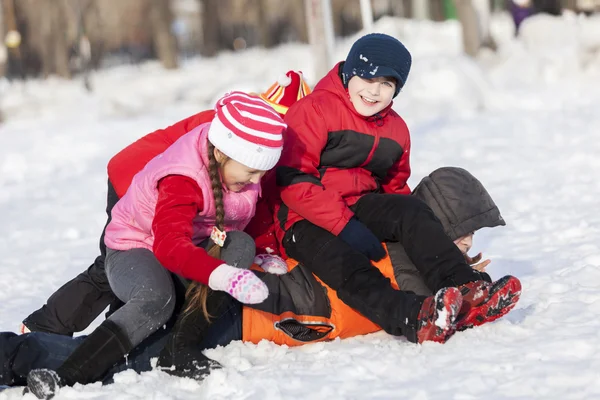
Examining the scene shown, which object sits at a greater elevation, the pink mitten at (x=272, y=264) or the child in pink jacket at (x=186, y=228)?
the child in pink jacket at (x=186, y=228)

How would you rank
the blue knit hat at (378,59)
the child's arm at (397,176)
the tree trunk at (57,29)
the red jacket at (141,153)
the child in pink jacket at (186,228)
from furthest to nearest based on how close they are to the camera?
1. the tree trunk at (57,29)
2. the child's arm at (397,176)
3. the red jacket at (141,153)
4. the blue knit hat at (378,59)
5. the child in pink jacket at (186,228)

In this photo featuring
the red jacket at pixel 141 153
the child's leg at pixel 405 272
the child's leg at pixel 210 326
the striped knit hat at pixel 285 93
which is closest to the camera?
the child's leg at pixel 210 326

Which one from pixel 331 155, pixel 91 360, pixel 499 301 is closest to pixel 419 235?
pixel 499 301

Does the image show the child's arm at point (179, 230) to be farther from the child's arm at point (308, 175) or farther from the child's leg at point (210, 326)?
the child's arm at point (308, 175)

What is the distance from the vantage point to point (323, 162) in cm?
368

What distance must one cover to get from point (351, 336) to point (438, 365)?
24.1 inches

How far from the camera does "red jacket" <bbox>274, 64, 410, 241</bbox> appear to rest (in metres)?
3.51

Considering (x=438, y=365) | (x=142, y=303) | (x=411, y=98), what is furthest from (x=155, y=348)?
(x=411, y=98)

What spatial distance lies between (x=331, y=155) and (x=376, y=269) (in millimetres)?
553

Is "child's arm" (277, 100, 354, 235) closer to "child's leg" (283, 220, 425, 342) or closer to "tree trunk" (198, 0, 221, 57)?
"child's leg" (283, 220, 425, 342)

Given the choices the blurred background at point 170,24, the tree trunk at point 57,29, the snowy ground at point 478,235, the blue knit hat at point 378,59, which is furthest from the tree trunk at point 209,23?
the blue knit hat at point 378,59

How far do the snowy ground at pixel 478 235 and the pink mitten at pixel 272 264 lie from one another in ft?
1.10

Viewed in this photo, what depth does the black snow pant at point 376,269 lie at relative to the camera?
3.23 m

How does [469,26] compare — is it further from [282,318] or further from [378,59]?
[282,318]
